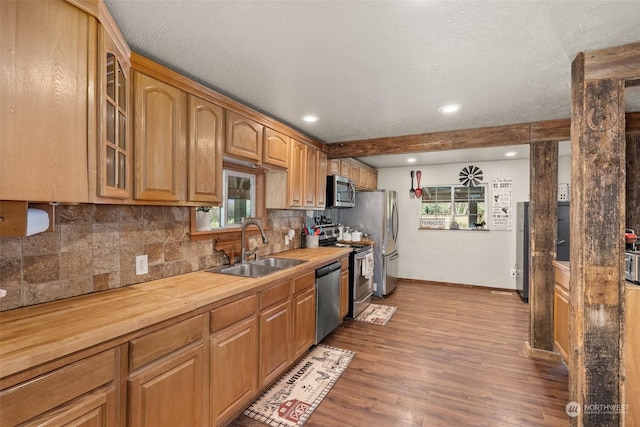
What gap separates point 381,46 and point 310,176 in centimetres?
204

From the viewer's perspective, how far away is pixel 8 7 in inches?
39.0

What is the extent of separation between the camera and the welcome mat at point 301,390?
6.48 feet

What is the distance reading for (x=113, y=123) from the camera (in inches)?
56.4

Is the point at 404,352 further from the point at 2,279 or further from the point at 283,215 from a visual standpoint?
the point at 2,279

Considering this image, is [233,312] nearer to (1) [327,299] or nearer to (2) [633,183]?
(1) [327,299]

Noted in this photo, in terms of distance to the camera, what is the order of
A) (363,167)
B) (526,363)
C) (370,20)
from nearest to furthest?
(370,20)
(526,363)
(363,167)

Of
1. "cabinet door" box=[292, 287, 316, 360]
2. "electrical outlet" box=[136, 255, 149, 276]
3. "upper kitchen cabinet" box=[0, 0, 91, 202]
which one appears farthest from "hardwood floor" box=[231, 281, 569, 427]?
"upper kitchen cabinet" box=[0, 0, 91, 202]

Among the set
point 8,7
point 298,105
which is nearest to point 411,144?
point 298,105

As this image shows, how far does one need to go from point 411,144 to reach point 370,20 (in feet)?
→ 7.40

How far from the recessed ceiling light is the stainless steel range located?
6.46ft

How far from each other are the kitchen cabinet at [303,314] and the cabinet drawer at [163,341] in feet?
3.39

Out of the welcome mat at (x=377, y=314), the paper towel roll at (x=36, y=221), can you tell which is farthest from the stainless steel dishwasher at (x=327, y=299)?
the paper towel roll at (x=36, y=221)

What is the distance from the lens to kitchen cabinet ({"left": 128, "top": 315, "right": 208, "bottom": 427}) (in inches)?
50.3

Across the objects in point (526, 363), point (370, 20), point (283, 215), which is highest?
point (370, 20)
